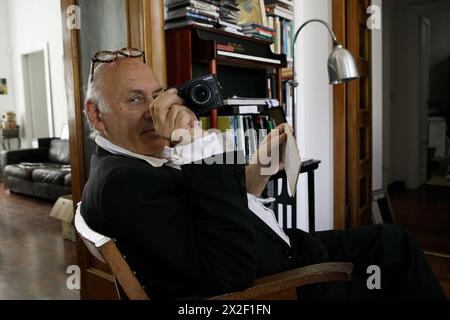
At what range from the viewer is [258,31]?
242 centimetres

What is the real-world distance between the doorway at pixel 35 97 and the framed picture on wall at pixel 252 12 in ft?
19.5

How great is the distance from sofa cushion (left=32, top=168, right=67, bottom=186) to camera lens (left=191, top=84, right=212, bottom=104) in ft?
14.3

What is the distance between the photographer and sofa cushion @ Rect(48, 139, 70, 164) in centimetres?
589

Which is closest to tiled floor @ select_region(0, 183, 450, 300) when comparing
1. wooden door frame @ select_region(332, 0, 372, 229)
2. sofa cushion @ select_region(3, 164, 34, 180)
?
sofa cushion @ select_region(3, 164, 34, 180)

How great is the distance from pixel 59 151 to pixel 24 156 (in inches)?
28.4

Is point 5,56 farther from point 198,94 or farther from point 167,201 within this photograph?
point 167,201

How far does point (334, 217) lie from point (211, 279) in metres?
2.41

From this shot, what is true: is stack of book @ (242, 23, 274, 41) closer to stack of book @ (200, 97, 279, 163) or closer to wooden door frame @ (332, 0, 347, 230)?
stack of book @ (200, 97, 279, 163)

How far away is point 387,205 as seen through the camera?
12.0 feet

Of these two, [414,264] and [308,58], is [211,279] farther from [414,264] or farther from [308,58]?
[308,58]

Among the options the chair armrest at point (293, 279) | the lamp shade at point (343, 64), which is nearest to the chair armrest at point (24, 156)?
the lamp shade at point (343, 64)
